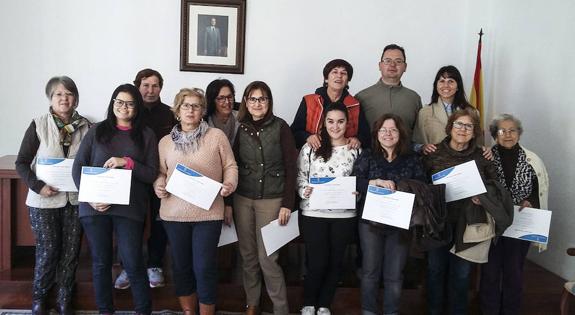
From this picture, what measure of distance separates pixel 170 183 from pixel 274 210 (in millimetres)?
603

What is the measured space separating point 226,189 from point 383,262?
994 millimetres

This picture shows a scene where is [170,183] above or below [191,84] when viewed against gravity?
below

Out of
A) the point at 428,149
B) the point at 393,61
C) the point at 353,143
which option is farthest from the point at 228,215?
the point at 393,61

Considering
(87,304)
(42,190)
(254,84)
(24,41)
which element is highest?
(24,41)

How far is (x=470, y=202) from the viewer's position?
2.45m

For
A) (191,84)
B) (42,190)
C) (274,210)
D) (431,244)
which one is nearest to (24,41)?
(191,84)

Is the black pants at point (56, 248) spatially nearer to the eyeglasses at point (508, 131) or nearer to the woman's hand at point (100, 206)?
the woman's hand at point (100, 206)

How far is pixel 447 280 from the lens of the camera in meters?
2.57

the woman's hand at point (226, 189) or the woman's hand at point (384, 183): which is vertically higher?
the woman's hand at point (384, 183)

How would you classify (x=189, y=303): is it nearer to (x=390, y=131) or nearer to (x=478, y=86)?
(x=390, y=131)

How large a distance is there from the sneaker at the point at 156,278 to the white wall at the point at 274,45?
180 cm

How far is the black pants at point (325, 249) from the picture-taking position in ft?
8.02

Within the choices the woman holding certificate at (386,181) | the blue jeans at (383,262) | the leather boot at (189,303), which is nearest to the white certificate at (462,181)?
the woman holding certificate at (386,181)

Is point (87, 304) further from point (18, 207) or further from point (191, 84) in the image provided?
point (191, 84)
